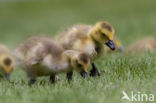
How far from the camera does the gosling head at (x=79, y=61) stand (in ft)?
14.7

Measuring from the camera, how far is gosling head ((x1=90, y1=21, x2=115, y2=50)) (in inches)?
192

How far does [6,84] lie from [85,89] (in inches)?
48.0

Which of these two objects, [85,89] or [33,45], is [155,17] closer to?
[33,45]

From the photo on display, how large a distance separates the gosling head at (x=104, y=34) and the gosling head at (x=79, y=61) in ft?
1.64

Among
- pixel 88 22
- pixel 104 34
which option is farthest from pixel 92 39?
pixel 88 22

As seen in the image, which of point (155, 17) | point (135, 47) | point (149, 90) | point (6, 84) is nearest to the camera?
point (149, 90)

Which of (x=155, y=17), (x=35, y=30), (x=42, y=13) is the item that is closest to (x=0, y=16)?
(x=42, y=13)

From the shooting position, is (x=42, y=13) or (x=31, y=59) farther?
(x=42, y=13)

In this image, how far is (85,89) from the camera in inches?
154

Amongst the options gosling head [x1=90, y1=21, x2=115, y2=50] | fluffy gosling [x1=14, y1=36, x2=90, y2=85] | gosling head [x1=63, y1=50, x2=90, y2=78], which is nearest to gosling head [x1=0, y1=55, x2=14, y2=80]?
fluffy gosling [x1=14, y1=36, x2=90, y2=85]

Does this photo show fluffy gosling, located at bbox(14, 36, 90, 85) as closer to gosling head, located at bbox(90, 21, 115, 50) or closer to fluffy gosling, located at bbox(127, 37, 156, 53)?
gosling head, located at bbox(90, 21, 115, 50)

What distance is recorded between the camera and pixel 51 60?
4648mm

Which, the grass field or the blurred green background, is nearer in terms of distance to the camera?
the grass field

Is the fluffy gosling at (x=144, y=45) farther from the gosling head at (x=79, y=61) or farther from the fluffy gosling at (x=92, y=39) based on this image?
the gosling head at (x=79, y=61)
